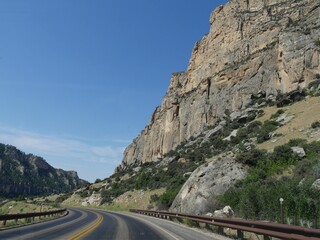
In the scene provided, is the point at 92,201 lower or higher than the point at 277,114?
lower

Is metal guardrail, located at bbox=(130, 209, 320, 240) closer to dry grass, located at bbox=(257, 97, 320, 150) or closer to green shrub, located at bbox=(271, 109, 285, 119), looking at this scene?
dry grass, located at bbox=(257, 97, 320, 150)

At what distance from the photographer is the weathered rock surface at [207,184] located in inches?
1310

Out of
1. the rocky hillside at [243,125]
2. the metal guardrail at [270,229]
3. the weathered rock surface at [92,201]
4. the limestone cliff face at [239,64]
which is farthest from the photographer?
the weathered rock surface at [92,201]

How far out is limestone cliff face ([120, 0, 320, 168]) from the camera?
66812 millimetres

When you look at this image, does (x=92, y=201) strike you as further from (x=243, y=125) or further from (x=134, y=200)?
(x=243, y=125)

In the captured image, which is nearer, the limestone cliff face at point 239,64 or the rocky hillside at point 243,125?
the rocky hillside at point 243,125

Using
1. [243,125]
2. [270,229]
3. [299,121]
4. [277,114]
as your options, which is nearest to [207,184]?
[299,121]

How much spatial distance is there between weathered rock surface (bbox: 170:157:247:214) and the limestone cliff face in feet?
110

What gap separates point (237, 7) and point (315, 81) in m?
47.9

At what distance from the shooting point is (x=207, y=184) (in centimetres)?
3466

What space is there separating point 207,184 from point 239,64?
184 feet

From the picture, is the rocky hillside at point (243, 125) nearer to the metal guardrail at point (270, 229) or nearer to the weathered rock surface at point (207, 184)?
the weathered rock surface at point (207, 184)

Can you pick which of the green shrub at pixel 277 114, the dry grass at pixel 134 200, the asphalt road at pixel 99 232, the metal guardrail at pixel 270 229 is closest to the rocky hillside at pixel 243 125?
the green shrub at pixel 277 114

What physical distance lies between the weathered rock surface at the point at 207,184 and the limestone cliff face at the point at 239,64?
3339cm
